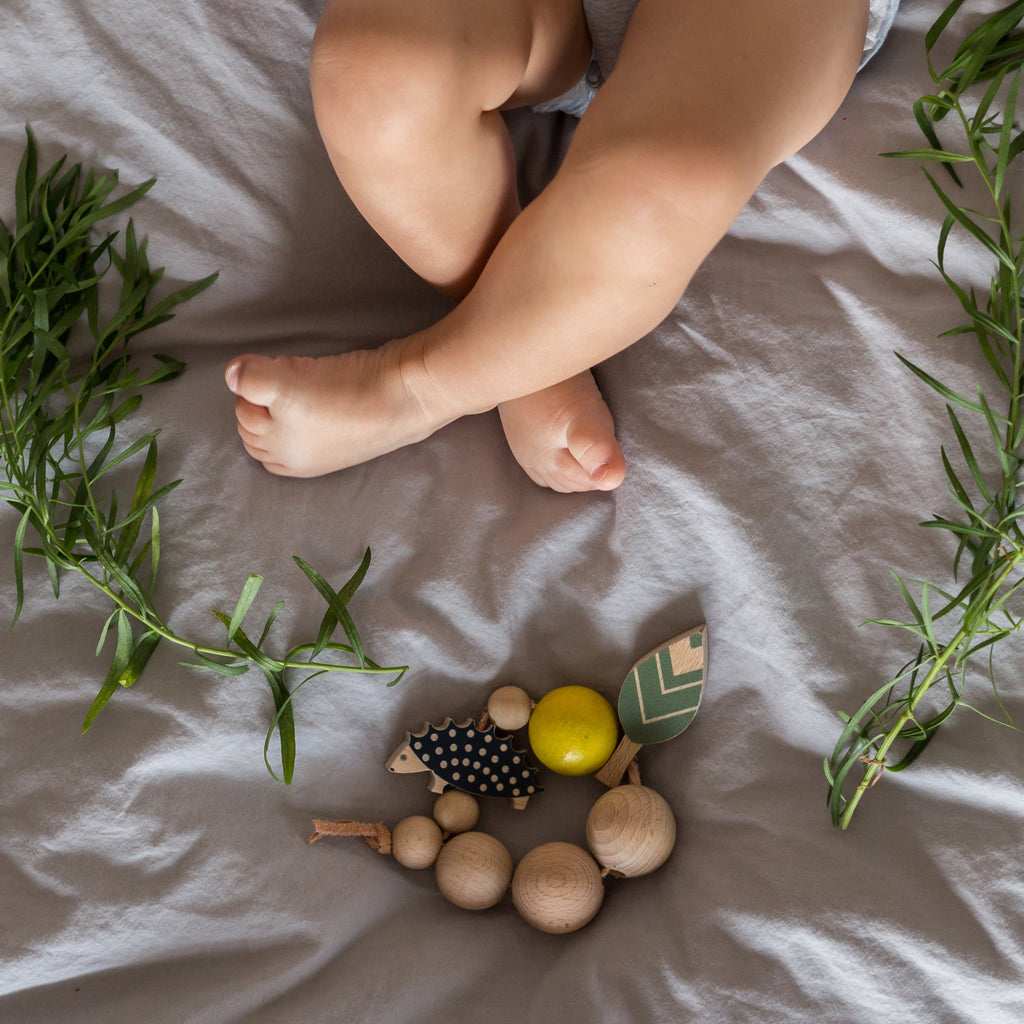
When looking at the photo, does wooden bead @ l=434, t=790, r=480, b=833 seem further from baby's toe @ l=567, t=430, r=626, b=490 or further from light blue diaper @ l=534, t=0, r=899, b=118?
light blue diaper @ l=534, t=0, r=899, b=118

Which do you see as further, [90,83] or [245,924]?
[90,83]

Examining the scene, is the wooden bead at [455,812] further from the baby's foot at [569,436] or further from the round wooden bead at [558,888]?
the baby's foot at [569,436]

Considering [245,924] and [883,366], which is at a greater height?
[883,366]

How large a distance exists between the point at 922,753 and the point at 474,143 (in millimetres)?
612

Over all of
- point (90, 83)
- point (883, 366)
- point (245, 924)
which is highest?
point (90, 83)

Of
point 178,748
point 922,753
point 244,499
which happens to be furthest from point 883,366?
point 178,748

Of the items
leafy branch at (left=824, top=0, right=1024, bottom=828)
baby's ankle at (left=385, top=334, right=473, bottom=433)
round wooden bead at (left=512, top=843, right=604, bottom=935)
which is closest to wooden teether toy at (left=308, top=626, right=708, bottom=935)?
round wooden bead at (left=512, top=843, right=604, bottom=935)

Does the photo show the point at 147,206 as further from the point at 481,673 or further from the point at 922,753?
the point at 922,753

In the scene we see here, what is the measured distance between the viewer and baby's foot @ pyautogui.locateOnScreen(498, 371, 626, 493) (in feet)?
2.70

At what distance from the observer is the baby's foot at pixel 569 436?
0.82 meters

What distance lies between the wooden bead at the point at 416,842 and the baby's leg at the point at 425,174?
1.08ft

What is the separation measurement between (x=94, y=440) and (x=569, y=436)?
432 millimetres

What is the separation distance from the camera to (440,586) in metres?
0.84

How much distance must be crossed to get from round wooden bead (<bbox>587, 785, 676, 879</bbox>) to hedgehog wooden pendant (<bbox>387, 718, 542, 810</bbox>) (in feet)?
0.27
